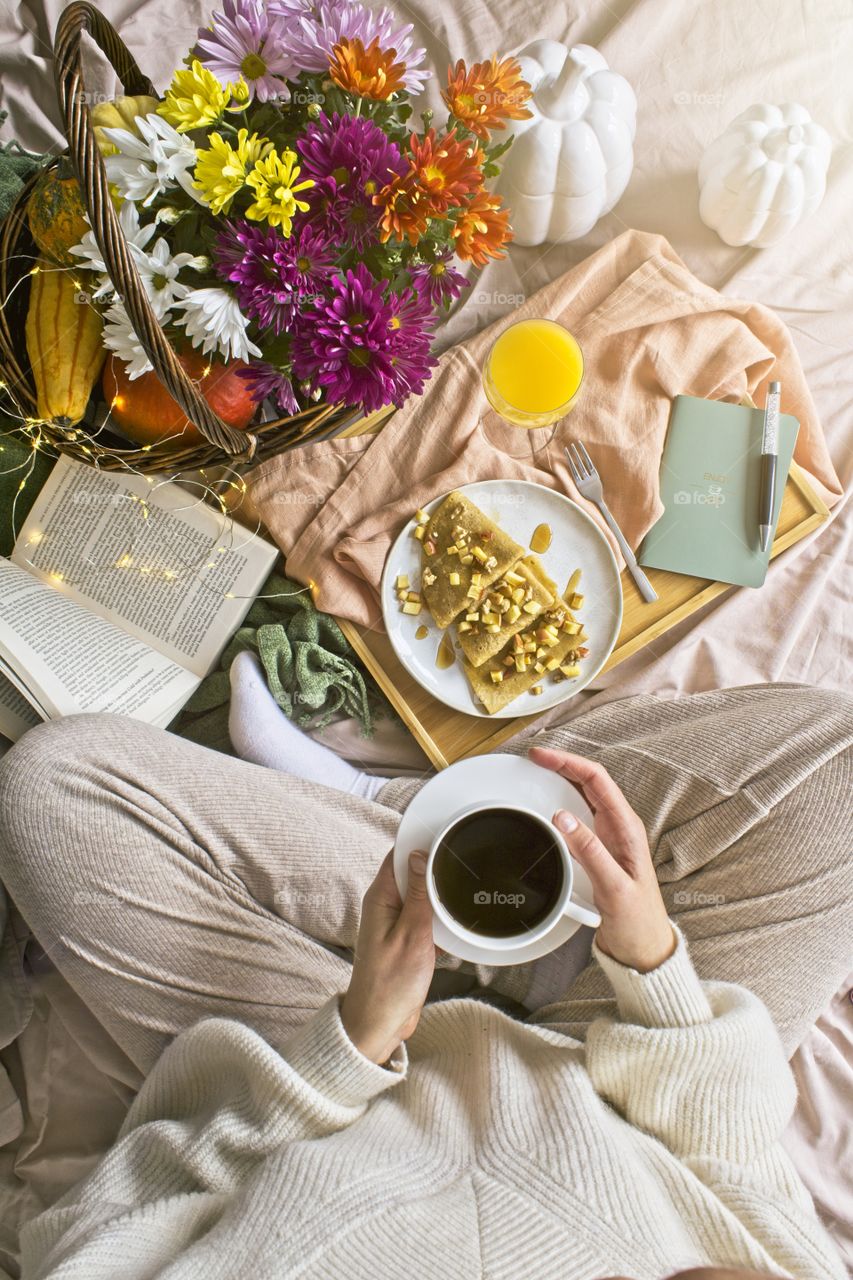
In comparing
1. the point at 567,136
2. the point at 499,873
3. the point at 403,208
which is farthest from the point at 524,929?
the point at 567,136

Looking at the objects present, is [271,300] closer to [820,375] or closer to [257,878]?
[257,878]

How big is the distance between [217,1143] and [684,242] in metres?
1.12

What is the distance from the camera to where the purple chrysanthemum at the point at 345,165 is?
0.66 meters

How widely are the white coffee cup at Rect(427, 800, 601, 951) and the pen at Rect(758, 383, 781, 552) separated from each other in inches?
21.3

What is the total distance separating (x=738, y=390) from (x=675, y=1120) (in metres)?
0.77

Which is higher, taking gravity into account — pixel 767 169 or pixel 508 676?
pixel 767 169

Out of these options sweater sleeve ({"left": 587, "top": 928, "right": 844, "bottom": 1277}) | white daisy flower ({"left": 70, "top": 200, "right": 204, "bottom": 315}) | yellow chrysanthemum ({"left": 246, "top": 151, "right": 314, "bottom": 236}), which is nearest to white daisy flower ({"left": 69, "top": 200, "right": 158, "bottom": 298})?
white daisy flower ({"left": 70, "top": 200, "right": 204, "bottom": 315})

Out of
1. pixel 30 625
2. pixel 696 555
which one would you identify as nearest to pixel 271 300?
pixel 30 625

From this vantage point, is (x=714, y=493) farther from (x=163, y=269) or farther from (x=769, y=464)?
(x=163, y=269)

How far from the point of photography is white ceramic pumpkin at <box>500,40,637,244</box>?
1.01m

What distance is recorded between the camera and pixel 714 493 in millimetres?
1042

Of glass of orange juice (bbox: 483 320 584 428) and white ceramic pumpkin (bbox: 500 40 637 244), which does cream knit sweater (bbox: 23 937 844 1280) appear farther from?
white ceramic pumpkin (bbox: 500 40 637 244)

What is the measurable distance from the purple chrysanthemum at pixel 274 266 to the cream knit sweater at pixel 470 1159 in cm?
55

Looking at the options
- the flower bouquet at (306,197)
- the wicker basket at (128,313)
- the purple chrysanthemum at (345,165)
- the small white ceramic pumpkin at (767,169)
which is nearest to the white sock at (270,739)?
the wicker basket at (128,313)
